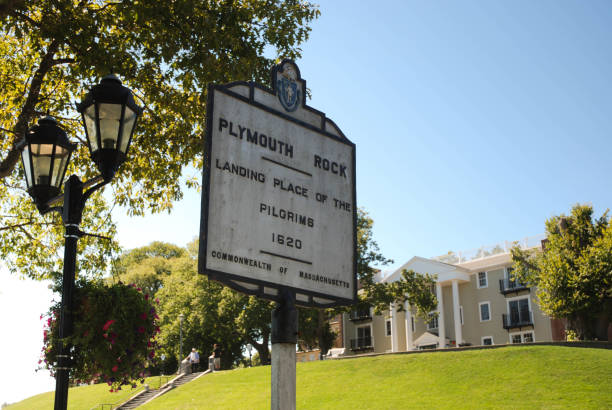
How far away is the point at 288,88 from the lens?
17.6 feet

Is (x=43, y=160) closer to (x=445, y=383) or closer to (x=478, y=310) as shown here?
(x=445, y=383)

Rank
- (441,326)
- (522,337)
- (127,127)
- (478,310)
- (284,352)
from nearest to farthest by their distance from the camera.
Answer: (284,352), (127,127), (522,337), (441,326), (478,310)

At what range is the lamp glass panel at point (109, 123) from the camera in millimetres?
6270

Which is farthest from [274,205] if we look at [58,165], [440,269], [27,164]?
[440,269]

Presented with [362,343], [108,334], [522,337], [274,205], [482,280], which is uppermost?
[482,280]

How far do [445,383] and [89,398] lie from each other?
83.9 feet

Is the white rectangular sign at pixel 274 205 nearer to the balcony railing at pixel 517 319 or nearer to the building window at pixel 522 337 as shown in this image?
the balcony railing at pixel 517 319

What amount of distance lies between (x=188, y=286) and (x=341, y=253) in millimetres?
55995

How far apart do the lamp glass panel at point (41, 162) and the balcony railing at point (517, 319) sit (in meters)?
48.2

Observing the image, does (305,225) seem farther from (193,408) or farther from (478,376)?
(193,408)

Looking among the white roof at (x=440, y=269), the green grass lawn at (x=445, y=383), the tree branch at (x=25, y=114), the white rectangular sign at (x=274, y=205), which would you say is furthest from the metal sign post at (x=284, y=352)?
the white roof at (x=440, y=269)

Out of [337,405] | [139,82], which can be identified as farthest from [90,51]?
[337,405]

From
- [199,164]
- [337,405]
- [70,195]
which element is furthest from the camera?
[337,405]

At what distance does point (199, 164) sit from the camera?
50.4ft
